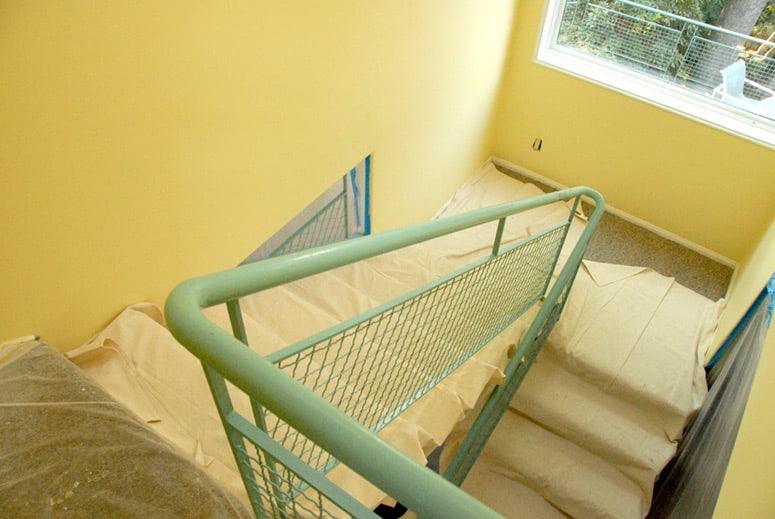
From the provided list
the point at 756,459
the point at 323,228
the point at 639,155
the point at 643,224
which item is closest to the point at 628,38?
the point at 639,155

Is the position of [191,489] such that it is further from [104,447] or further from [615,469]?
[615,469]

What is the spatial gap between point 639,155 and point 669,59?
2.40 feet

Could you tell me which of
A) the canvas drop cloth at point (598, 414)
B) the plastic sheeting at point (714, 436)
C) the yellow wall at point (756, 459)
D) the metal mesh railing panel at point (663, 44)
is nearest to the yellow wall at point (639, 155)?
the metal mesh railing panel at point (663, 44)

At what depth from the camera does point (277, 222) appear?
2.27 meters

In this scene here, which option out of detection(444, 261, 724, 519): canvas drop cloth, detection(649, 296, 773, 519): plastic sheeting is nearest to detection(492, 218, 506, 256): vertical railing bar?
detection(649, 296, 773, 519): plastic sheeting

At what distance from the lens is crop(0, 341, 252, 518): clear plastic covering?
91 centimetres

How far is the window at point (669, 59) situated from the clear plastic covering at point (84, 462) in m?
4.01

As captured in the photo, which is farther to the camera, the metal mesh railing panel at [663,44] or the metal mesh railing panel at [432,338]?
the metal mesh railing panel at [663,44]

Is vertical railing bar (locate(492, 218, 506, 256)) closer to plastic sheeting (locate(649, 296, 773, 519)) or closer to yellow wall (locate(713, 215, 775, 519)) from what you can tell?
yellow wall (locate(713, 215, 775, 519))

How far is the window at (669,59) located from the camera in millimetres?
3488

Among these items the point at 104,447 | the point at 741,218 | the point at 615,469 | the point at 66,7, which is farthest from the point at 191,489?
the point at 741,218

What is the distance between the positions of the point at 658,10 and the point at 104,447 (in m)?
4.28

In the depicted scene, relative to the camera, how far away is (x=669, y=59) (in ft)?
12.4

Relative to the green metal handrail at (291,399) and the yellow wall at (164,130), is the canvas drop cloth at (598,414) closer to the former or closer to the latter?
the yellow wall at (164,130)
